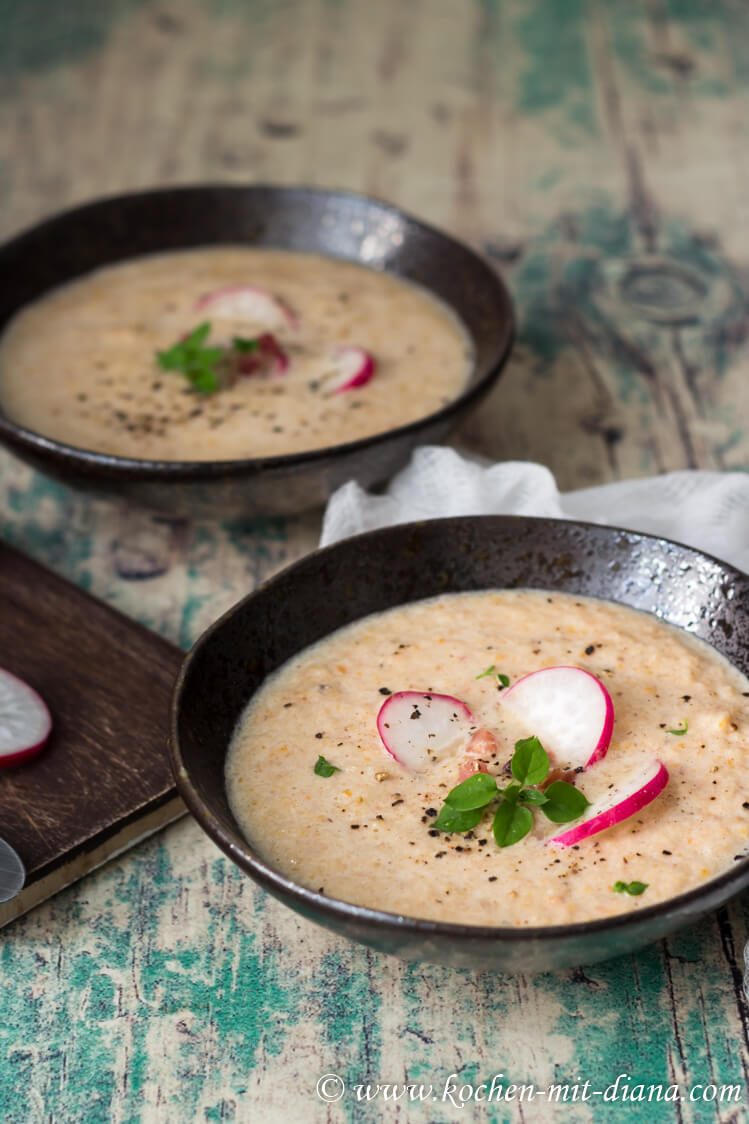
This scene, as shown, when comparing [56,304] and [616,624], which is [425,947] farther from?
[56,304]

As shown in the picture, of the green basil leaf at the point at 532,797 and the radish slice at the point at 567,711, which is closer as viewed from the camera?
the green basil leaf at the point at 532,797

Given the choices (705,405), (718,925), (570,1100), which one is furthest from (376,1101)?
(705,405)

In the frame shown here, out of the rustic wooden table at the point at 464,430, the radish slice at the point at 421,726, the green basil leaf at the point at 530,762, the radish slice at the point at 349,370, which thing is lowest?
the rustic wooden table at the point at 464,430

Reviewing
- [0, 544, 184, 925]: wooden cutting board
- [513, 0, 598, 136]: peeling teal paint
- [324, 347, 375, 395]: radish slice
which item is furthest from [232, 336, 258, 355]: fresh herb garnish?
[513, 0, 598, 136]: peeling teal paint

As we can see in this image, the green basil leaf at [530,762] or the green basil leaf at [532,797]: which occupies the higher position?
the green basil leaf at [530,762]

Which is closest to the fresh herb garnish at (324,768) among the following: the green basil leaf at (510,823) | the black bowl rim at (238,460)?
the green basil leaf at (510,823)

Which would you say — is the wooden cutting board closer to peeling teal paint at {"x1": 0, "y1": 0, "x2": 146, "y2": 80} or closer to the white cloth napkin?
the white cloth napkin

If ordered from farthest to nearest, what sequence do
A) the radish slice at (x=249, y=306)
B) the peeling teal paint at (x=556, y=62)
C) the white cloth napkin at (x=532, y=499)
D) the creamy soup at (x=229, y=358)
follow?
the peeling teal paint at (x=556, y=62) → the radish slice at (x=249, y=306) → the creamy soup at (x=229, y=358) → the white cloth napkin at (x=532, y=499)

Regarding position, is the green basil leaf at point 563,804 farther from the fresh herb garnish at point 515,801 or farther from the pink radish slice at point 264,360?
the pink radish slice at point 264,360
